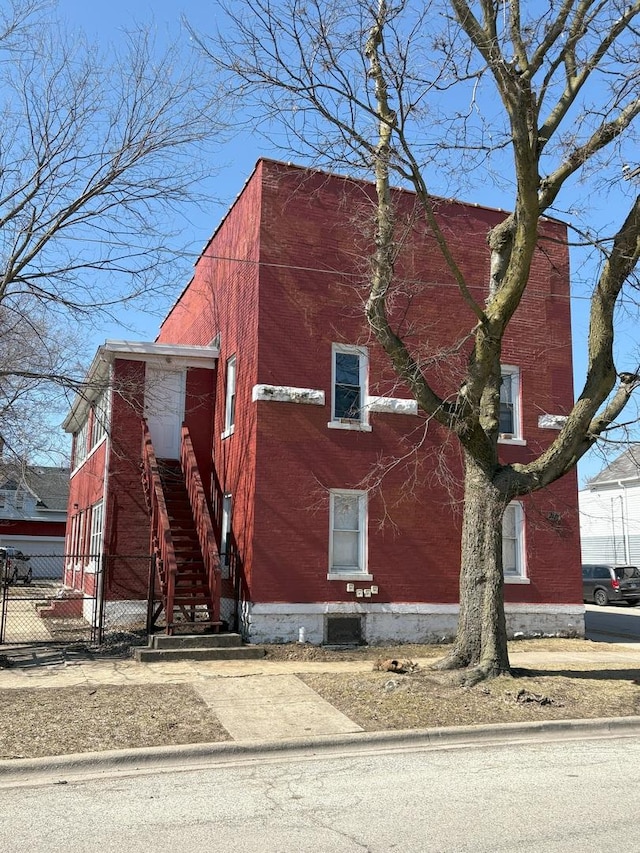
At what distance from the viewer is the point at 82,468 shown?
21.5 meters

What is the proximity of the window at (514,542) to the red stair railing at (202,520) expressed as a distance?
241 inches

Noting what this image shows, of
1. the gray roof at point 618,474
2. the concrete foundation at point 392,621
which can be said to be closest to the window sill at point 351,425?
the concrete foundation at point 392,621

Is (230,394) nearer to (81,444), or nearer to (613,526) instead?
(81,444)

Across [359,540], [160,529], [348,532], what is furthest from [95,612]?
[359,540]

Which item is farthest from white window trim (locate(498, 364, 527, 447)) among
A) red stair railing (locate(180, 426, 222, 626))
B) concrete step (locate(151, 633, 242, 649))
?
concrete step (locate(151, 633, 242, 649))

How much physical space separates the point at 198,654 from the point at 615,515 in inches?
1292

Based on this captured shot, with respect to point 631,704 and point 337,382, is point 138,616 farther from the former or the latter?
point 631,704

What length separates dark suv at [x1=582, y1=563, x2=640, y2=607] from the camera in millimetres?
30406

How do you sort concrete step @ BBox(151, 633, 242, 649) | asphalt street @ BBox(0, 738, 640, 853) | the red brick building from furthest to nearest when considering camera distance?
the red brick building
concrete step @ BBox(151, 633, 242, 649)
asphalt street @ BBox(0, 738, 640, 853)

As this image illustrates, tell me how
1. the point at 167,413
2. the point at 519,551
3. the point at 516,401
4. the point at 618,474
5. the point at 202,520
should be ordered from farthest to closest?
1. the point at 618,474
2. the point at 167,413
3. the point at 516,401
4. the point at 519,551
5. the point at 202,520

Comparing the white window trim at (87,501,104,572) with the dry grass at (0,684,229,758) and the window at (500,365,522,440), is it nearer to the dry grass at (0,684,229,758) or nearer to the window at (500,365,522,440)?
the dry grass at (0,684,229,758)

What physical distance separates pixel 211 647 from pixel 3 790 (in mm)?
6539

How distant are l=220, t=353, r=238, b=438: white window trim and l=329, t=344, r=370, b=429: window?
2187 mm

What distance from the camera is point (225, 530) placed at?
15.7m
